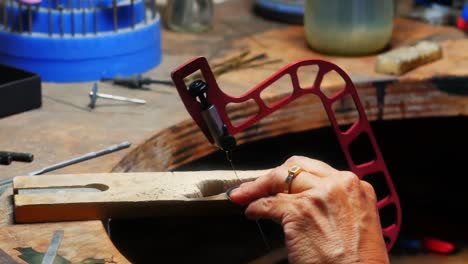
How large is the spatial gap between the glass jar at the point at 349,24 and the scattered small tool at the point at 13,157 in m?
0.71

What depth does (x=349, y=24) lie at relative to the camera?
1.74 metres

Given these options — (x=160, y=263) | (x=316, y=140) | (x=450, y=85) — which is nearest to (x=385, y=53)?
(x=450, y=85)

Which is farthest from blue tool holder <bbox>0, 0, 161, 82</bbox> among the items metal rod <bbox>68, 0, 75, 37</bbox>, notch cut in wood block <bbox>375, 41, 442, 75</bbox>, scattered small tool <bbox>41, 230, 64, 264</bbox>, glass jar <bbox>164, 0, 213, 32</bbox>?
scattered small tool <bbox>41, 230, 64, 264</bbox>

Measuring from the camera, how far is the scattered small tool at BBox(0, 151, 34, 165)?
4.12ft

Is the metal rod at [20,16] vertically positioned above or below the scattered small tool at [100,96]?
above

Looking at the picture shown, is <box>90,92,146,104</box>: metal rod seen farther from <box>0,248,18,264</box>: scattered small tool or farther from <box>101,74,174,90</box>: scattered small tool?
<box>0,248,18,264</box>: scattered small tool

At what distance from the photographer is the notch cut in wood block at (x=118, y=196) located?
3.56 ft

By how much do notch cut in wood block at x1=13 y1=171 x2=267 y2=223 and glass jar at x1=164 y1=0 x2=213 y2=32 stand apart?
2.63 ft

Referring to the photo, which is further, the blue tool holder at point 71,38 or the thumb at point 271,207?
the blue tool holder at point 71,38

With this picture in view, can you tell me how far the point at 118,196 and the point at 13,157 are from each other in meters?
0.24

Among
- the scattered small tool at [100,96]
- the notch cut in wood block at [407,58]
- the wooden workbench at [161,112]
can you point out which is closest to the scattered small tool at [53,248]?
the wooden workbench at [161,112]

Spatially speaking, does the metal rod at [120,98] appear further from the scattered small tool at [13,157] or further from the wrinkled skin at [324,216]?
the wrinkled skin at [324,216]

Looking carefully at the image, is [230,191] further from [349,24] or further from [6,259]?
[349,24]

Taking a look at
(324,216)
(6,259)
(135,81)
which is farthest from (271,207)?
(135,81)
